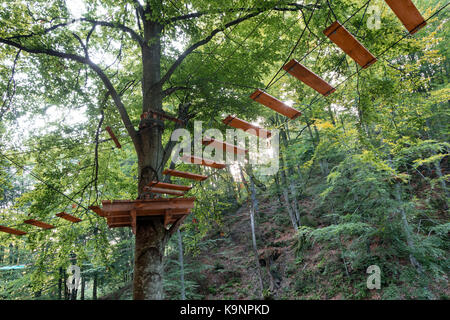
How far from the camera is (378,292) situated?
7973mm

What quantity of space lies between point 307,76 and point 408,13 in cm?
99

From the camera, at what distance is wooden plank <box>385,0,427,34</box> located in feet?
7.06

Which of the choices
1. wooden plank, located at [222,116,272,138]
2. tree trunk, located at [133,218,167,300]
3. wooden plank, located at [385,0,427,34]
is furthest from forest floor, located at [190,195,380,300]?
wooden plank, located at [385,0,427,34]

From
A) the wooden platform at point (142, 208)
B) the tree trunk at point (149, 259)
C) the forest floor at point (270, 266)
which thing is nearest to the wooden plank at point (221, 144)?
the wooden platform at point (142, 208)

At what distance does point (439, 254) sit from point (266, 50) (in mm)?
7273

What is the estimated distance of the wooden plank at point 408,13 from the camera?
84.7 inches

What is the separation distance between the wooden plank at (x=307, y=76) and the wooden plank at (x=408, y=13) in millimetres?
835

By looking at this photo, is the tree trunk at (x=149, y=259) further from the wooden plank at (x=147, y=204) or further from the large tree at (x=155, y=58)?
the wooden plank at (x=147, y=204)

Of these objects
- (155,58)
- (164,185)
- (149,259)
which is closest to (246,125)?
(164,185)

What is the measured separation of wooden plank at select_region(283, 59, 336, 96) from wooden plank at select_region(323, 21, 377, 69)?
0.37 metres

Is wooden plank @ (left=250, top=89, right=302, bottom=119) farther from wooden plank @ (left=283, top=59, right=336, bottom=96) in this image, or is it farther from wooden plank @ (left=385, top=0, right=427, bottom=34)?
wooden plank @ (left=385, top=0, right=427, bottom=34)

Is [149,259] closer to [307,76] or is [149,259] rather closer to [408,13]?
[307,76]

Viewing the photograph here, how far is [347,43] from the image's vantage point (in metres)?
2.48
